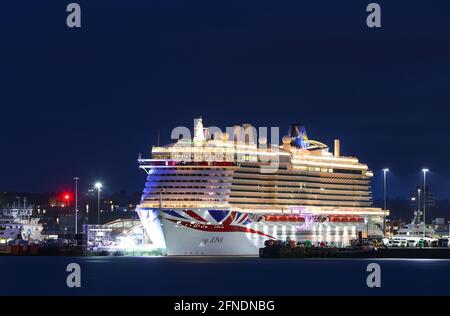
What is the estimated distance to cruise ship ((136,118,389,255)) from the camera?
129m

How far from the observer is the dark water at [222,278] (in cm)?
8181

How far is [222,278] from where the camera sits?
92.4m

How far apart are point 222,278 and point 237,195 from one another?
4143cm

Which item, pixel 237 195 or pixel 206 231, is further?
pixel 237 195

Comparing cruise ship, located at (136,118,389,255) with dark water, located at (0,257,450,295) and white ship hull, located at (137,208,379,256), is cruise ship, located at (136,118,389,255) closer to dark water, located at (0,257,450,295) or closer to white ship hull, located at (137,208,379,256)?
white ship hull, located at (137,208,379,256)

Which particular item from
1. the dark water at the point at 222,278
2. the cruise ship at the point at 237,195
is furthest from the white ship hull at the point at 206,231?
the dark water at the point at 222,278

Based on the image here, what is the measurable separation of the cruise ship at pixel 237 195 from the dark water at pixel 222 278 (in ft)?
19.0

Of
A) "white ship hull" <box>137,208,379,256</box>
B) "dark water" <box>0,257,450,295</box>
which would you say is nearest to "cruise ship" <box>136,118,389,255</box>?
"white ship hull" <box>137,208,379,256</box>

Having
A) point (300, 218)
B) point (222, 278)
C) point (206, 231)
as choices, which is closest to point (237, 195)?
point (206, 231)

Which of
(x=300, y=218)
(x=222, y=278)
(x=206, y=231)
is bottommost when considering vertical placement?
(x=222, y=278)

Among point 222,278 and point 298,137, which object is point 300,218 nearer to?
point 298,137

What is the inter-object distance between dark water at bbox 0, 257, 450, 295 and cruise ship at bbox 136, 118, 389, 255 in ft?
19.0
